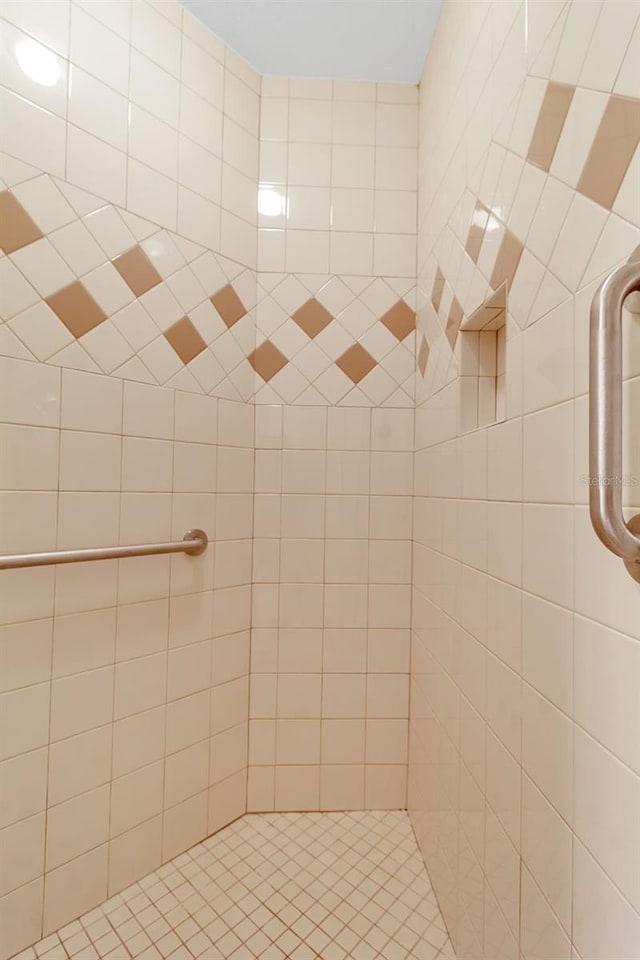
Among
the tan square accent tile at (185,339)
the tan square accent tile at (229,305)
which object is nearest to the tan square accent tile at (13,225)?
the tan square accent tile at (185,339)

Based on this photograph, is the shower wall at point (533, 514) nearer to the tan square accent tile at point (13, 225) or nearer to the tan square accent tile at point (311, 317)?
the tan square accent tile at point (311, 317)

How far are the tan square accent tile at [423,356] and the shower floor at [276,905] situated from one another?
4.94 ft

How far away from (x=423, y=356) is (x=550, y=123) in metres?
0.86

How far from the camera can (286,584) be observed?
1705 millimetres

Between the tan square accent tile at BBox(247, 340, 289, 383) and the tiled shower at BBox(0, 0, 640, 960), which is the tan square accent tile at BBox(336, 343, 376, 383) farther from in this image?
the tan square accent tile at BBox(247, 340, 289, 383)

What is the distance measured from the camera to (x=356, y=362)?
1.72 metres

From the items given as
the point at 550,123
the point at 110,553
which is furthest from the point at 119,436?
the point at 550,123

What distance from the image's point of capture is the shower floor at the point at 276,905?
3.81ft

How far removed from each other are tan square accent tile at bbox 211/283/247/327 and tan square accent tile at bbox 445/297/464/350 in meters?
0.71

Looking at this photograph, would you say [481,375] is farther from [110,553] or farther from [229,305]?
[110,553]

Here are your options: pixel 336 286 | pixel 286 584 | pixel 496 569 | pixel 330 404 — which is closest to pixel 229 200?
pixel 336 286

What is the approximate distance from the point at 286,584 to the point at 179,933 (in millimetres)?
929

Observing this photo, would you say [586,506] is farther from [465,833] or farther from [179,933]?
[179,933]

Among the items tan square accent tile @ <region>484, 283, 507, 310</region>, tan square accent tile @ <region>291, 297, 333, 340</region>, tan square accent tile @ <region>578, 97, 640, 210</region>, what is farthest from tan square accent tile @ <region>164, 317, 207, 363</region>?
tan square accent tile @ <region>578, 97, 640, 210</region>
